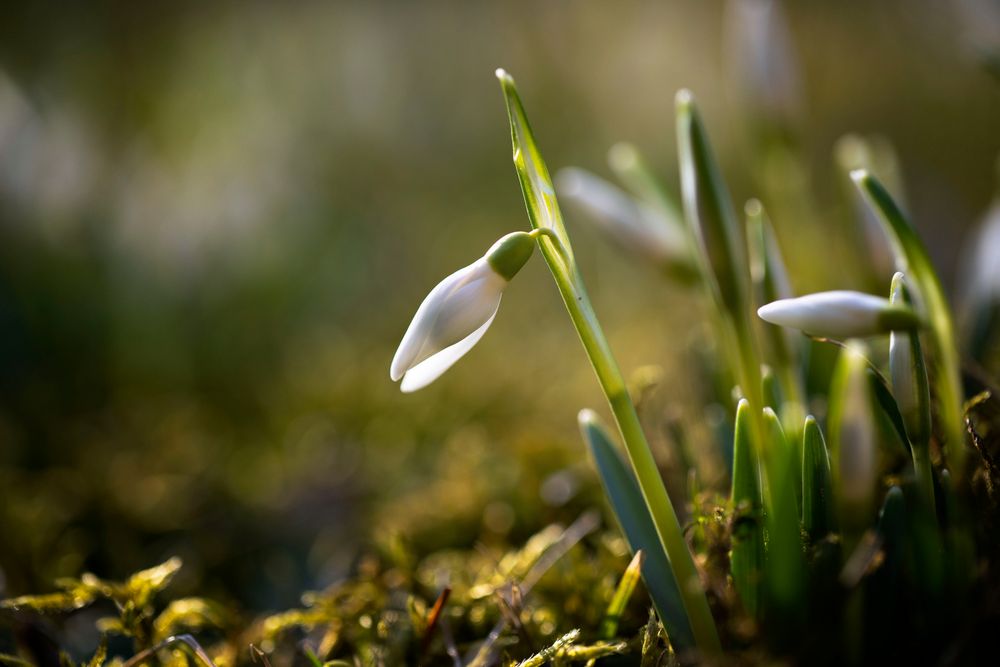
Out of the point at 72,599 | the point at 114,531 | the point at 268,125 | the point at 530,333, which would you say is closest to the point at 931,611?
the point at 72,599

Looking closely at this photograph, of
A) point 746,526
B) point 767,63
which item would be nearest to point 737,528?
point 746,526

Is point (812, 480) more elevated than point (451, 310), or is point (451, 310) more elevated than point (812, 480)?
point (451, 310)

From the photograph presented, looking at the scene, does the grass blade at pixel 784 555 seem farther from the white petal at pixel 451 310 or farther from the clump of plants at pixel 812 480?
the white petal at pixel 451 310

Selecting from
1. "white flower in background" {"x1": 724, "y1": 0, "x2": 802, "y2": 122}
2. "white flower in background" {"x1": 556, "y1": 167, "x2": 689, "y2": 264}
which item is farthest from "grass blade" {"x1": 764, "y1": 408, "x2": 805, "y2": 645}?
"white flower in background" {"x1": 724, "y1": 0, "x2": 802, "y2": 122}

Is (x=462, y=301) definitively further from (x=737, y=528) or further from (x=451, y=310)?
(x=737, y=528)

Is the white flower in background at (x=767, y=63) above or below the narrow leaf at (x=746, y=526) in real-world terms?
above

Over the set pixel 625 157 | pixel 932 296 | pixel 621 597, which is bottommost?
pixel 621 597

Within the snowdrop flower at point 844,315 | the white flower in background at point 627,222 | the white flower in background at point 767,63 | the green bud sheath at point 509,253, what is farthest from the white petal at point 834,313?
the white flower in background at point 767,63
